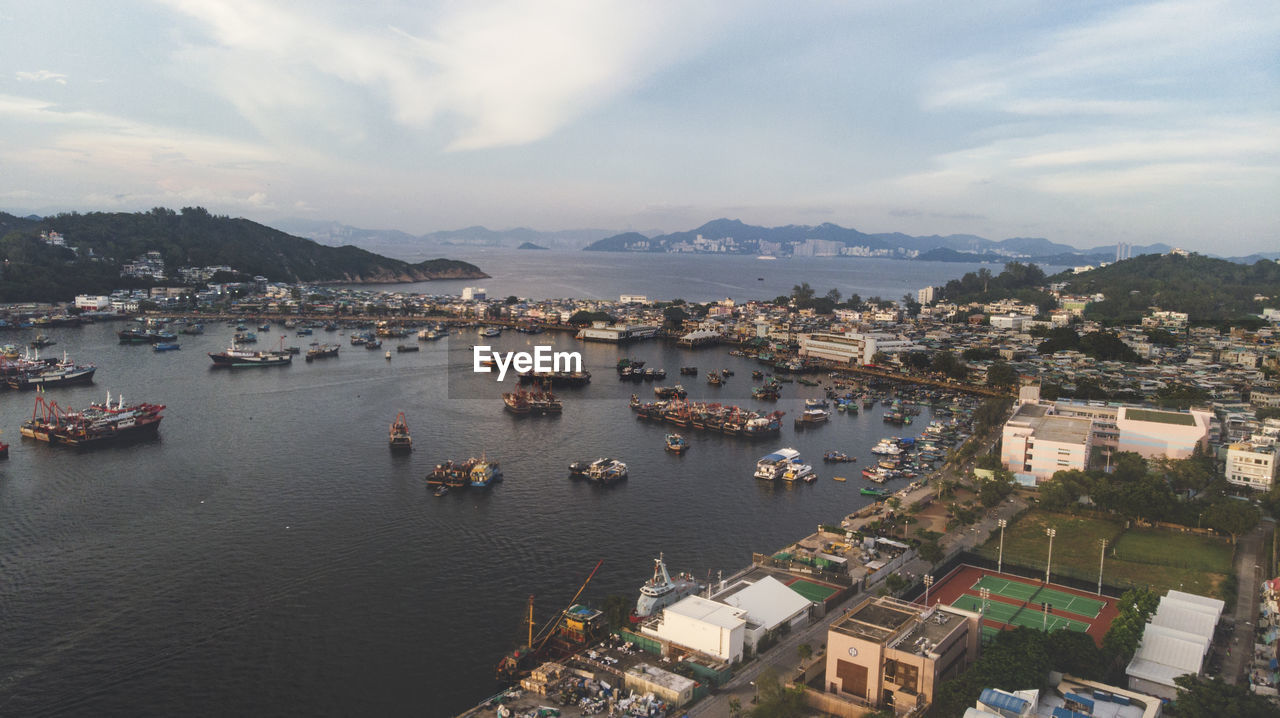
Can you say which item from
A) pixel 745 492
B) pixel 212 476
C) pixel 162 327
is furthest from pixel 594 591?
pixel 162 327

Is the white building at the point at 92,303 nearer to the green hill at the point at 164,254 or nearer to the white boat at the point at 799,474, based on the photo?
the green hill at the point at 164,254

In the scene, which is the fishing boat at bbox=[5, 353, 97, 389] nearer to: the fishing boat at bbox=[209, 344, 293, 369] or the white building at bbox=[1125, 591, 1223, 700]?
the fishing boat at bbox=[209, 344, 293, 369]

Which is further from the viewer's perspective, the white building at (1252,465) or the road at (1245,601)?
the white building at (1252,465)

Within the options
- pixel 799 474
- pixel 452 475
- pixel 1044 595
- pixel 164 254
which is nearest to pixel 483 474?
pixel 452 475

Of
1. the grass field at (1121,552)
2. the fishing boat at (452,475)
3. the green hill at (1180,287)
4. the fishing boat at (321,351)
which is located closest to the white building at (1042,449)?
the grass field at (1121,552)

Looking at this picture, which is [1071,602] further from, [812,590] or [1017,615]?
[812,590]

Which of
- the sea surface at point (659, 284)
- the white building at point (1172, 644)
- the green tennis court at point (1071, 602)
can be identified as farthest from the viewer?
the sea surface at point (659, 284)
